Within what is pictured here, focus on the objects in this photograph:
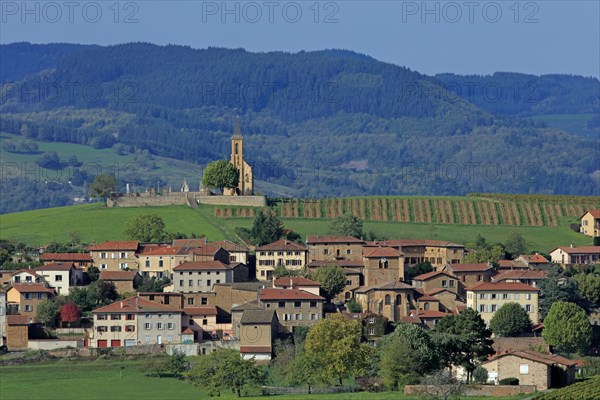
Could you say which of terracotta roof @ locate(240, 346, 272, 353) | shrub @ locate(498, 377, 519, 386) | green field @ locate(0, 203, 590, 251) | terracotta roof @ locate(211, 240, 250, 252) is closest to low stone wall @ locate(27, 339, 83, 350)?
terracotta roof @ locate(240, 346, 272, 353)

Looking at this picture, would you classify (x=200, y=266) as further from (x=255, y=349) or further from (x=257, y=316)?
(x=255, y=349)

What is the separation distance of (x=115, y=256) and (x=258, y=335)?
2035cm

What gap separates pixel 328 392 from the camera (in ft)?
255

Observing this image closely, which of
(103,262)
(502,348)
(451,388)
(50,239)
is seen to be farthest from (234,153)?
(451,388)

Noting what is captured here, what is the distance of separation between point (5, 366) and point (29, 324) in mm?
6264

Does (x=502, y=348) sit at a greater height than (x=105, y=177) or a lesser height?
lesser

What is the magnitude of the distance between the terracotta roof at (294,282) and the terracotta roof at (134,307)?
7.41 meters

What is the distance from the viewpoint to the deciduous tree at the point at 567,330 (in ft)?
288

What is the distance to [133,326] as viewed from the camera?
92.2 meters

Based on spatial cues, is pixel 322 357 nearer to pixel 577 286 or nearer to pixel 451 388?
pixel 451 388

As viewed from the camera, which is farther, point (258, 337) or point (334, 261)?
point (334, 261)

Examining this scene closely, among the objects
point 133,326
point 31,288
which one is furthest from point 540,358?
point 31,288

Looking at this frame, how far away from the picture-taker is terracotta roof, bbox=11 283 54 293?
96162 millimetres

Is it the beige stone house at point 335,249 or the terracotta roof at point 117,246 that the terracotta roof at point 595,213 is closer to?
the beige stone house at point 335,249
